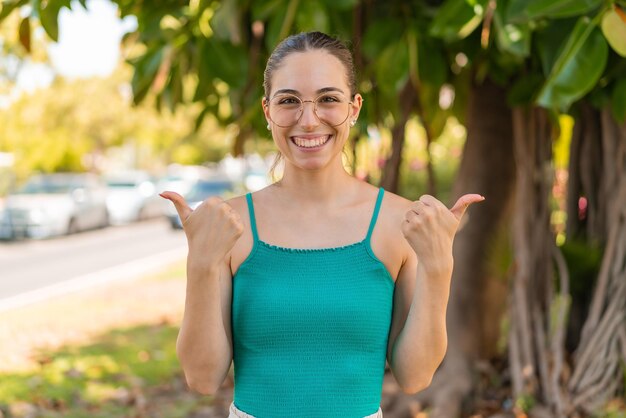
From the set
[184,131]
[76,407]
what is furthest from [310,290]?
[184,131]

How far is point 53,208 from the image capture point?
1658cm

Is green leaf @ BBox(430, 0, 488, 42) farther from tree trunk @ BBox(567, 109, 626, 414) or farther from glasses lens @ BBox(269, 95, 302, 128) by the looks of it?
tree trunk @ BBox(567, 109, 626, 414)

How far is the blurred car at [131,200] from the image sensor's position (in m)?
20.2

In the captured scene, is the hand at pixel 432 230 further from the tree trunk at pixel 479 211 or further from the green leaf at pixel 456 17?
the tree trunk at pixel 479 211

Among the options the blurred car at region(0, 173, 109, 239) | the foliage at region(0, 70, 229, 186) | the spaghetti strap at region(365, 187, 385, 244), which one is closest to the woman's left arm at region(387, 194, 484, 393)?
the spaghetti strap at region(365, 187, 385, 244)

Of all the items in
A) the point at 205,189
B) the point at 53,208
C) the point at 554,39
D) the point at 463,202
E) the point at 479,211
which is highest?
the point at 554,39

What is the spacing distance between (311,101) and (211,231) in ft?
1.17

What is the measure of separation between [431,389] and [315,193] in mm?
2730

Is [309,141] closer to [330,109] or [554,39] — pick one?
[330,109]

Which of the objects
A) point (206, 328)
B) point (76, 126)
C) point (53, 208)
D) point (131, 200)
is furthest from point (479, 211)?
point (76, 126)

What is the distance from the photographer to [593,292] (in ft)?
13.6

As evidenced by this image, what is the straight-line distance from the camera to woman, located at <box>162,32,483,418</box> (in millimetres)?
1632

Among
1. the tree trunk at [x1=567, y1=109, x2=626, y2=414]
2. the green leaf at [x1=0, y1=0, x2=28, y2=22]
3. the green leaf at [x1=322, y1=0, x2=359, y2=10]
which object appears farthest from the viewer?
the tree trunk at [x1=567, y1=109, x2=626, y2=414]

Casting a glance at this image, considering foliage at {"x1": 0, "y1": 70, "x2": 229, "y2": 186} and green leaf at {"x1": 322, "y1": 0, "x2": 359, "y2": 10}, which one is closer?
green leaf at {"x1": 322, "y1": 0, "x2": 359, "y2": 10}
